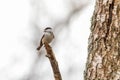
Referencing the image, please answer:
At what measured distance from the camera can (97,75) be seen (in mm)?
1729

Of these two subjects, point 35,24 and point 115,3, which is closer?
point 115,3

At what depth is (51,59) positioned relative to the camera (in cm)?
169

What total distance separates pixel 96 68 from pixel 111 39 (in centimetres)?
13

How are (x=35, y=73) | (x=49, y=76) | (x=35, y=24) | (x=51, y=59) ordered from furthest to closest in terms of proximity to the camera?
(x=49, y=76) < (x=35, y=24) < (x=35, y=73) < (x=51, y=59)

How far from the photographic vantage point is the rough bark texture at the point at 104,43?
169cm

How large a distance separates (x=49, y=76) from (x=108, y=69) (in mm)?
3080

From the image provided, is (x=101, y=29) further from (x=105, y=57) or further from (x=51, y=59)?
(x=51, y=59)

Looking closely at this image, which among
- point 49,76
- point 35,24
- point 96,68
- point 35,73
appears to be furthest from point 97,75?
point 49,76

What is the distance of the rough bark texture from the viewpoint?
5.53 ft

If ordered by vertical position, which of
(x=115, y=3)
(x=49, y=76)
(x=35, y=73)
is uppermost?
(x=115, y=3)

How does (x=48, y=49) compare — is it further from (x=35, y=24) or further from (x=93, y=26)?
(x=35, y=24)

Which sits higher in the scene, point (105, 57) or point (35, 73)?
point (105, 57)

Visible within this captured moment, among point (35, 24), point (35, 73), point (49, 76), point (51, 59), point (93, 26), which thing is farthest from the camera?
point (49, 76)

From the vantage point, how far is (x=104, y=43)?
5.70ft
